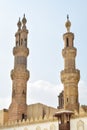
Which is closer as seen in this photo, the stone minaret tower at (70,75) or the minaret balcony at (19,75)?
the stone minaret tower at (70,75)

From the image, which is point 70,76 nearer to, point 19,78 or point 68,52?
point 68,52

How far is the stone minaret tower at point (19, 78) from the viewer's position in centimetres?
4125

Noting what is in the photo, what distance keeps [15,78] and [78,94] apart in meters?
8.37

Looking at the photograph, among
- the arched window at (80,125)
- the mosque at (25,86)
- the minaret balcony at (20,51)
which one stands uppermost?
the minaret balcony at (20,51)

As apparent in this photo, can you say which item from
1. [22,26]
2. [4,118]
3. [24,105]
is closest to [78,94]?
[24,105]

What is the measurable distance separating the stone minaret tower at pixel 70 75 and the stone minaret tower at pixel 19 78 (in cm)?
526

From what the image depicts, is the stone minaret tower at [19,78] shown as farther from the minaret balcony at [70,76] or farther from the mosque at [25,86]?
the minaret balcony at [70,76]

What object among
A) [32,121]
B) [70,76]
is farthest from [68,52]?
[32,121]

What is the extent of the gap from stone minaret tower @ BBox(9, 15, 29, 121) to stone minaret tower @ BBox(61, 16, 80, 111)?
17.2 feet

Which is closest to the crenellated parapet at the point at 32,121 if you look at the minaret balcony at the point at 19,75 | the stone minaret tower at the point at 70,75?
the stone minaret tower at the point at 70,75

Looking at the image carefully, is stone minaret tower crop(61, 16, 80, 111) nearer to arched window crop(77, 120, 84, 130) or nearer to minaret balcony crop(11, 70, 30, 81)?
minaret balcony crop(11, 70, 30, 81)

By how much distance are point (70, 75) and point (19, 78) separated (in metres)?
6.71

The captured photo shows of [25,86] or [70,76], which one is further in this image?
[25,86]

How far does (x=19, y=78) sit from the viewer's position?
4247 cm
